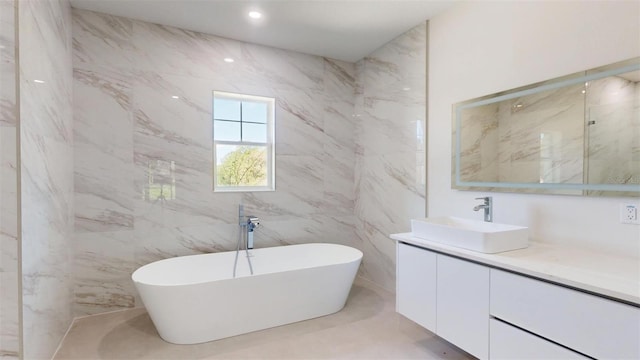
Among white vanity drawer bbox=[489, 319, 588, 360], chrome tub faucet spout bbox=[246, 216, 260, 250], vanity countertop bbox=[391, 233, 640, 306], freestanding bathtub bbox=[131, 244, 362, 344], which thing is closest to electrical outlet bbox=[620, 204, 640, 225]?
vanity countertop bbox=[391, 233, 640, 306]

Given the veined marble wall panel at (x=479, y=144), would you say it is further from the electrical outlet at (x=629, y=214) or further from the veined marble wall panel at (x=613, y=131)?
the electrical outlet at (x=629, y=214)

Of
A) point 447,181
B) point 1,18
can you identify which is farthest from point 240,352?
point 1,18

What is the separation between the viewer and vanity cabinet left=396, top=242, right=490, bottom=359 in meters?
1.78

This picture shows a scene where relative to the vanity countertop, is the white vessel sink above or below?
above

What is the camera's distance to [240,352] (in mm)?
2260

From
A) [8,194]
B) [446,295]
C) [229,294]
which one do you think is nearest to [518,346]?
[446,295]

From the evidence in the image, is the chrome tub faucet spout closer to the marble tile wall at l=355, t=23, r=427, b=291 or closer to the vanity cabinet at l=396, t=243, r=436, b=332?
the marble tile wall at l=355, t=23, r=427, b=291

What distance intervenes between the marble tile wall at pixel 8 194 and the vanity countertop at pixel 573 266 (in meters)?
2.33

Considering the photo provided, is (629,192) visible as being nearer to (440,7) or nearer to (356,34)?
(440,7)

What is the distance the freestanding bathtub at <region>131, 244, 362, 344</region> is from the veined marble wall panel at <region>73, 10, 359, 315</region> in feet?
0.85

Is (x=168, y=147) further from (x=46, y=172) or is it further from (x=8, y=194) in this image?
(x=8, y=194)

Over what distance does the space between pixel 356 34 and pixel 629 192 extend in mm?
2495

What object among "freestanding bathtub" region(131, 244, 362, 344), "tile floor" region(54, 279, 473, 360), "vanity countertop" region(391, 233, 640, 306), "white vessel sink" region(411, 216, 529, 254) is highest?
"white vessel sink" region(411, 216, 529, 254)

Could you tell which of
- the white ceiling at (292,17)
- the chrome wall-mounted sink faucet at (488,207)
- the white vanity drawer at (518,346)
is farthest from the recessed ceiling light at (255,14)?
the white vanity drawer at (518,346)
